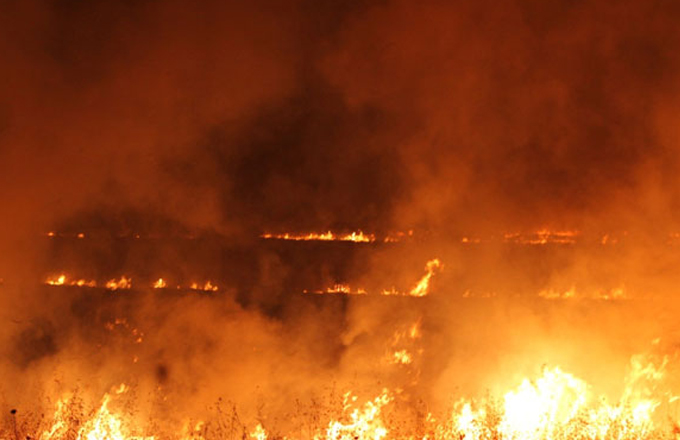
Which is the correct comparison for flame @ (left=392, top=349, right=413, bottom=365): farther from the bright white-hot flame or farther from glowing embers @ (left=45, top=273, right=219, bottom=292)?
glowing embers @ (left=45, top=273, right=219, bottom=292)

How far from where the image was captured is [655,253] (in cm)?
539

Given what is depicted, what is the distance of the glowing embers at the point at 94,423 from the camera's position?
5422mm

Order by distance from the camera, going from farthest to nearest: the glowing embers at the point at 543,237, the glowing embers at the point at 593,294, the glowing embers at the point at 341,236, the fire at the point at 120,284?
the fire at the point at 120,284, the glowing embers at the point at 341,236, the glowing embers at the point at 543,237, the glowing embers at the point at 593,294

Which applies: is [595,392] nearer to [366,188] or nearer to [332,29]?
[366,188]

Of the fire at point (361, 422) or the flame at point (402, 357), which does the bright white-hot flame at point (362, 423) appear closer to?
the fire at point (361, 422)

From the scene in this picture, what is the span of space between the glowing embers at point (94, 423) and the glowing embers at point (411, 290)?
183 centimetres

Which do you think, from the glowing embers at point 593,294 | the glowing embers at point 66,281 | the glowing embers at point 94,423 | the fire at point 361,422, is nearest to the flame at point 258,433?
the fire at point 361,422

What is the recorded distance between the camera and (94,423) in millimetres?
5504

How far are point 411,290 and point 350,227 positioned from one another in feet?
2.42

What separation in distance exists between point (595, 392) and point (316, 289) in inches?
93.3

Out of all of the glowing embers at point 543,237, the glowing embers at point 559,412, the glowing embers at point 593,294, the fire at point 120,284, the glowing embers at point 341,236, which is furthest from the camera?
the fire at point 120,284

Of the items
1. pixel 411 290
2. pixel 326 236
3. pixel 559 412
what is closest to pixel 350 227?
pixel 326 236

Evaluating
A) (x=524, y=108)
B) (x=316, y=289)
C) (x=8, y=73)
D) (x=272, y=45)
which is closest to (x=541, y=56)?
(x=524, y=108)

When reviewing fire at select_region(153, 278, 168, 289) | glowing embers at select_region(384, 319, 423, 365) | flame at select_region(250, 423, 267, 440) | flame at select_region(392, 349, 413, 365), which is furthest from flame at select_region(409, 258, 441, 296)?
fire at select_region(153, 278, 168, 289)
